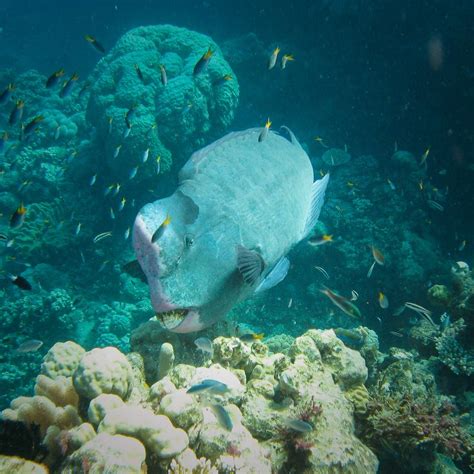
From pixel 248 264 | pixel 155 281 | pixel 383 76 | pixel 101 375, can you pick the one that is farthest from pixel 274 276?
pixel 383 76

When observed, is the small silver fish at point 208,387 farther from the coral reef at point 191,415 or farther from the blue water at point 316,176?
the blue water at point 316,176

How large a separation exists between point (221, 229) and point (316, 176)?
12630 mm

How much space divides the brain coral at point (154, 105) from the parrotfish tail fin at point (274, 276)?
8.14 m

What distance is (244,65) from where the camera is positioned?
17953mm

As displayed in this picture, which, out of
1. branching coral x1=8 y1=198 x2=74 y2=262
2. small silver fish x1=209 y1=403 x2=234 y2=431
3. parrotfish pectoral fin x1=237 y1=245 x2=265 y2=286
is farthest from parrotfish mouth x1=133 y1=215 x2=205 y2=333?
branching coral x1=8 y1=198 x2=74 y2=262

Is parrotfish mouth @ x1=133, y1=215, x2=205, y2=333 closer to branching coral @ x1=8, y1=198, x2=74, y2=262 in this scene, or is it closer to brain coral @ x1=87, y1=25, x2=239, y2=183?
brain coral @ x1=87, y1=25, x2=239, y2=183

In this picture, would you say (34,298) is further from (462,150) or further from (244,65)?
(462,150)

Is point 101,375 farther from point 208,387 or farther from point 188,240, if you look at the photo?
point 188,240

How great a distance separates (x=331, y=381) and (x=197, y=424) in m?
1.64

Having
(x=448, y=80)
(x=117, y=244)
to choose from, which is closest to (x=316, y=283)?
(x=117, y=244)

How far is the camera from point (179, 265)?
160 cm

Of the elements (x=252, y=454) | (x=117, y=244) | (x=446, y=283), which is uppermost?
(x=252, y=454)

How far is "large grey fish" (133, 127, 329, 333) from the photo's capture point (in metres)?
1.55

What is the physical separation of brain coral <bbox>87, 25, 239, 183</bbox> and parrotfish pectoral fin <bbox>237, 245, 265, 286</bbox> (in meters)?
8.58
